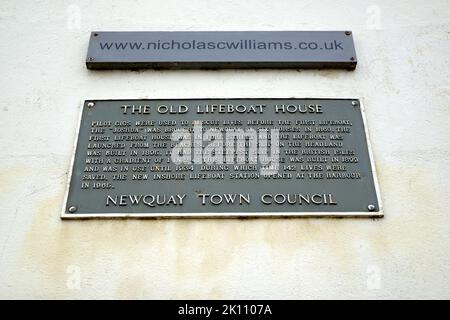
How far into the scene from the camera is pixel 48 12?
15.6 feet

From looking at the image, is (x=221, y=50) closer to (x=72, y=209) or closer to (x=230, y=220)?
(x=230, y=220)

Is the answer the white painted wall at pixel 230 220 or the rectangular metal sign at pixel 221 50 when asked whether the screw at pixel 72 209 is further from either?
the rectangular metal sign at pixel 221 50

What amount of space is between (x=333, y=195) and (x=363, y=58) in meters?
1.59

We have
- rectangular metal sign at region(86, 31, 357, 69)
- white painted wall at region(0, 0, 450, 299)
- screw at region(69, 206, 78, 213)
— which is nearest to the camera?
white painted wall at region(0, 0, 450, 299)

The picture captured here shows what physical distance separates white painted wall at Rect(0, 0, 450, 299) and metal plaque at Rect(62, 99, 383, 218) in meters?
0.12

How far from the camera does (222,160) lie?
3727 mm

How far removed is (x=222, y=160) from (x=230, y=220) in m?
0.51

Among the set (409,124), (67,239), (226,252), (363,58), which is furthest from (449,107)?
(67,239)

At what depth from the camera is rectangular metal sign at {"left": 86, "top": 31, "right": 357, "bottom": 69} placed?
431cm

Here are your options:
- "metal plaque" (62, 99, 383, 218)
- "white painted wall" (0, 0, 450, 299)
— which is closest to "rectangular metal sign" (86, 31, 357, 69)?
"white painted wall" (0, 0, 450, 299)

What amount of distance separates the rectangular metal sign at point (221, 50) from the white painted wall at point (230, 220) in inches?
3.8
